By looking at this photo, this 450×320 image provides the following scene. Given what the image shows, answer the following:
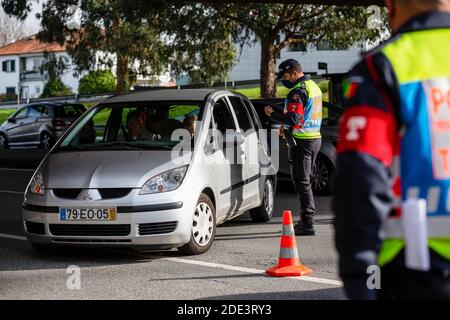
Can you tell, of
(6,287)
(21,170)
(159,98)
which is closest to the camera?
(6,287)

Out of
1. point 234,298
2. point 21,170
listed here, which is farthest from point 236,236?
point 21,170

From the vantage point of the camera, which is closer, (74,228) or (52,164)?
(74,228)

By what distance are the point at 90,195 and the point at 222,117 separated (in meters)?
2.17

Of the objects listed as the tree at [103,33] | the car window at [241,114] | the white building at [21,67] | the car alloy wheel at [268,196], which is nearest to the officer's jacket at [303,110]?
the car window at [241,114]

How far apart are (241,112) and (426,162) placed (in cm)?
716

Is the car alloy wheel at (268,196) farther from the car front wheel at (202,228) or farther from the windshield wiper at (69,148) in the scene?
the windshield wiper at (69,148)

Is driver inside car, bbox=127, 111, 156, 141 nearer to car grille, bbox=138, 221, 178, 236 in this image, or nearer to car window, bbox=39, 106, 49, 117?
car grille, bbox=138, 221, 178, 236

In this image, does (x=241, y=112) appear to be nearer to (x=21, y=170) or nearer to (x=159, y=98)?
(x=159, y=98)

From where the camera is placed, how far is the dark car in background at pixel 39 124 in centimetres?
2586

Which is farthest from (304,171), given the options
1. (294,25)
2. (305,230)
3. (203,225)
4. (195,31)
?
(294,25)

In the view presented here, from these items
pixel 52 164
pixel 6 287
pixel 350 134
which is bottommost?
pixel 6 287
